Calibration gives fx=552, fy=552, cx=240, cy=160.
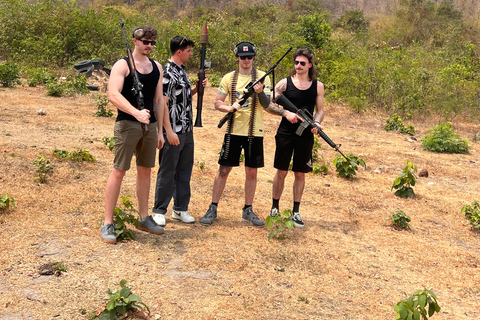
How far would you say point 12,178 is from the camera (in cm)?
588

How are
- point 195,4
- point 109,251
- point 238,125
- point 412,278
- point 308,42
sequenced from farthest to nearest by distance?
point 195,4
point 308,42
point 238,125
point 412,278
point 109,251

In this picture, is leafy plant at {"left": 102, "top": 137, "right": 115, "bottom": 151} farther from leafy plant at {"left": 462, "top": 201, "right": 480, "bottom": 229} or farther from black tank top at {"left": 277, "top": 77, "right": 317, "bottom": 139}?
leafy plant at {"left": 462, "top": 201, "right": 480, "bottom": 229}

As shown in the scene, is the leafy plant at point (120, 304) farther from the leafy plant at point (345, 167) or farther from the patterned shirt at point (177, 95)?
the leafy plant at point (345, 167)

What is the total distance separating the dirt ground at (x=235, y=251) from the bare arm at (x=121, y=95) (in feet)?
3.55

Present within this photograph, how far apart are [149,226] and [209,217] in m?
0.72

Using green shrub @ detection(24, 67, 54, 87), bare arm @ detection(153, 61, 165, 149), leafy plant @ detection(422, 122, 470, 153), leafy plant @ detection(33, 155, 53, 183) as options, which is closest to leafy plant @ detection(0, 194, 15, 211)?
leafy plant @ detection(33, 155, 53, 183)

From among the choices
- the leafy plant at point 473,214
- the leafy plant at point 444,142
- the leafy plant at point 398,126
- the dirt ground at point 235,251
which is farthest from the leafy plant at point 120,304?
the leafy plant at point 398,126

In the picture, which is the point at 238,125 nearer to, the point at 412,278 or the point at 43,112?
the point at 412,278

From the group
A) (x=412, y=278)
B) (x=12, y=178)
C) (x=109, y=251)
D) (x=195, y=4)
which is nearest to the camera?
(x=109, y=251)

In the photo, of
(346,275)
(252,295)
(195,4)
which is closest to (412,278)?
(346,275)

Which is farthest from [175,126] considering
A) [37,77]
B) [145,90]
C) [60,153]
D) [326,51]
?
[326,51]

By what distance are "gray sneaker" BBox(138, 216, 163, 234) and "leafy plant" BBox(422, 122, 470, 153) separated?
21.9 ft

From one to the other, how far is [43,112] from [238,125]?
5843 millimetres

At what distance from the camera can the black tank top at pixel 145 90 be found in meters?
4.21
